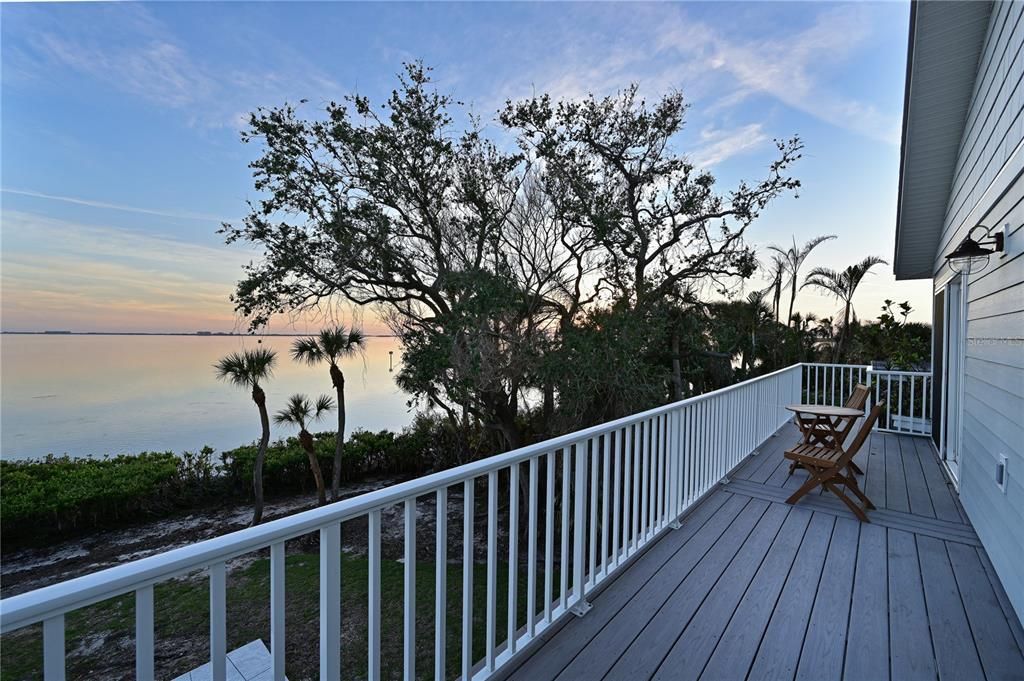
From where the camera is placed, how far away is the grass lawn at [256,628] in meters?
4.59

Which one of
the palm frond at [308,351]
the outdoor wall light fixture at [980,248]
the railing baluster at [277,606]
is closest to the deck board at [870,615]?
the outdoor wall light fixture at [980,248]

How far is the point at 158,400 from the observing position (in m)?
14.4

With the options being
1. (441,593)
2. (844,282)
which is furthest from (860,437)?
(844,282)

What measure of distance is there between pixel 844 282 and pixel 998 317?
367 inches

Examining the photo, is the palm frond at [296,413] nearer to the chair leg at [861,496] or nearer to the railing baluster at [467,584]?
the railing baluster at [467,584]

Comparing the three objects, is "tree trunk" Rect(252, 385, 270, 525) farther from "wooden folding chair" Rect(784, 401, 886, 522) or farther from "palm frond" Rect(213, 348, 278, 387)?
"wooden folding chair" Rect(784, 401, 886, 522)

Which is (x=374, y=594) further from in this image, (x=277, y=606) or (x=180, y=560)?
(x=180, y=560)

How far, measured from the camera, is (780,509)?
379cm

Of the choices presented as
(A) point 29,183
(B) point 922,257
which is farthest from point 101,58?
(B) point 922,257

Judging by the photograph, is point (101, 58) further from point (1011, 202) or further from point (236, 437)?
point (1011, 202)

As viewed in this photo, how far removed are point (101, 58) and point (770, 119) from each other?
37.3 ft

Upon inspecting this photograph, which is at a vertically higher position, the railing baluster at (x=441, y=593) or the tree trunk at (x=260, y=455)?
the railing baluster at (x=441, y=593)

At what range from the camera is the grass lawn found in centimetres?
459

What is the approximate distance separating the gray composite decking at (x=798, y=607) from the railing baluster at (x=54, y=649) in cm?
159
